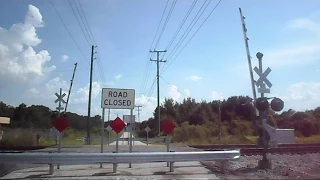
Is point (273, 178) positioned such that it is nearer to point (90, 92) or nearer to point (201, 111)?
point (90, 92)

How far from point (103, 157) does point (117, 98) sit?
3.62m

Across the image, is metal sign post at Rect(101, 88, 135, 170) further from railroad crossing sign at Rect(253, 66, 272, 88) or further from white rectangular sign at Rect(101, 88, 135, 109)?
railroad crossing sign at Rect(253, 66, 272, 88)

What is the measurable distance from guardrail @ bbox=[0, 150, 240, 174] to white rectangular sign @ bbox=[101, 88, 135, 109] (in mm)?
3227

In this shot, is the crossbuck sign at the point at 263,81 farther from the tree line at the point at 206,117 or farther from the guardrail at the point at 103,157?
the tree line at the point at 206,117

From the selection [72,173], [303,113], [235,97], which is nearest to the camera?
[72,173]

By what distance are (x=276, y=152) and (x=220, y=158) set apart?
1278 cm

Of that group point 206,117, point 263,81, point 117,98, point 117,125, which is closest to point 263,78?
point 263,81

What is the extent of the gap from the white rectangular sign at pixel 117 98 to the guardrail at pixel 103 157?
10.6 ft

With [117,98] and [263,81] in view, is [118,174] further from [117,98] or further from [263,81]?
[263,81]

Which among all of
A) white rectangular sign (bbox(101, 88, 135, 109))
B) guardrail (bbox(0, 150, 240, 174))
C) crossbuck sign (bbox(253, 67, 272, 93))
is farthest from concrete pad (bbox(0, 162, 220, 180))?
crossbuck sign (bbox(253, 67, 272, 93))

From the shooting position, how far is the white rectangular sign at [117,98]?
51.9ft

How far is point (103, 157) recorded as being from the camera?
13.1m

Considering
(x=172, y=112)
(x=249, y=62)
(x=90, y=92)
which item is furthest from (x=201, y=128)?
(x=172, y=112)

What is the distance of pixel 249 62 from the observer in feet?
105
